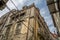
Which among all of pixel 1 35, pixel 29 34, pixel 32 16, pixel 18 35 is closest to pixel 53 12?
pixel 29 34

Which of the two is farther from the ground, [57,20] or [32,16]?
[32,16]

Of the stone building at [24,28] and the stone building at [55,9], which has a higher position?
the stone building at [24,28]

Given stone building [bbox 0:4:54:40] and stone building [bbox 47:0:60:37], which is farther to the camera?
stone building [bbox 0:4:54:40]

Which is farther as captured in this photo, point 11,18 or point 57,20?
point 11,18

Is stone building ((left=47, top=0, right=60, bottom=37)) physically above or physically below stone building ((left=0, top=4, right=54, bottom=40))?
below

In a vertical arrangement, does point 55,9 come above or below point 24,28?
below

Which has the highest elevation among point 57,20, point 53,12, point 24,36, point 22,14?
point 22,14

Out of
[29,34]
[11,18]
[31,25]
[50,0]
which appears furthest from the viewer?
Answer: [11,18]

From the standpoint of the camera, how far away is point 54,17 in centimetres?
487

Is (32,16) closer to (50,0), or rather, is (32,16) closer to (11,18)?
(11,18)

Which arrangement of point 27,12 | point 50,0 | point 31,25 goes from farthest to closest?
point 27,12 < point 31,25 < point 50,0

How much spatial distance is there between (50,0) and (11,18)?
20.2 m

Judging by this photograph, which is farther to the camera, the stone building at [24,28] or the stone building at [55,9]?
the stone building at [24,28]

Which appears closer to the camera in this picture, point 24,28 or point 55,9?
point 55,9
